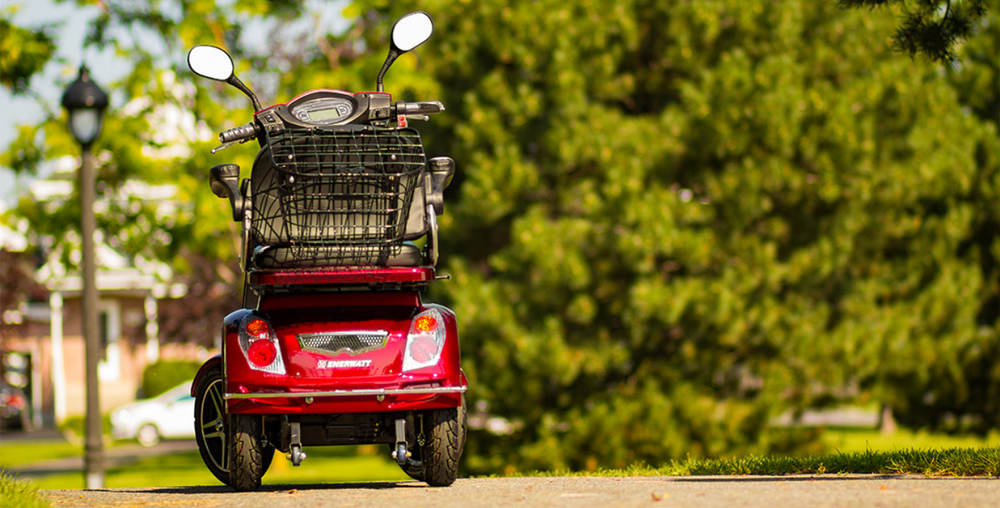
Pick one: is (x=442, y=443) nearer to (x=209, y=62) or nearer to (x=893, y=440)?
(x=209, y=62)

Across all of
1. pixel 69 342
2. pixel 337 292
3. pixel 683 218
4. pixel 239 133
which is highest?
pixel 239 133

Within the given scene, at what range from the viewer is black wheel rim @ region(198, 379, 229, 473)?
7.29 meters

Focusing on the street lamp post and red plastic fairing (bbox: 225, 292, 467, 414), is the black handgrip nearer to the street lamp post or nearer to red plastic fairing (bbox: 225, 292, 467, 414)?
red plastic fairing (bbox: 225, 292, 467, 414)

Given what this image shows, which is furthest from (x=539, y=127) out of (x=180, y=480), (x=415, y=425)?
(x=415, y=425)

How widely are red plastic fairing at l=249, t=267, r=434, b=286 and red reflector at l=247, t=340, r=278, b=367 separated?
1.11ft

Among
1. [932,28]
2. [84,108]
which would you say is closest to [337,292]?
[932,28]

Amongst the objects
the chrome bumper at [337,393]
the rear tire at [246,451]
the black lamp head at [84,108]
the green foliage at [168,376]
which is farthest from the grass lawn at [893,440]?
the green foliage at [168,376]

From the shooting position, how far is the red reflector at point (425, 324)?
6.77 meters

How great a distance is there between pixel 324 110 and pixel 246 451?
1957mm

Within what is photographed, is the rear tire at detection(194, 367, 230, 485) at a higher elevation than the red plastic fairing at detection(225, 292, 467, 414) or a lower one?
lower

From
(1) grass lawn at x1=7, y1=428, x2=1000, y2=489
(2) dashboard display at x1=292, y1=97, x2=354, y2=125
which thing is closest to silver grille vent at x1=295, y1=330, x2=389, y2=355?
(2) dashboard display at x1=292, y1=97, x2=354, y2=125

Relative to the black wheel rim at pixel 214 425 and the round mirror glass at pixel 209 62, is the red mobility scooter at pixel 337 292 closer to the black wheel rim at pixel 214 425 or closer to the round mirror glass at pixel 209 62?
the round mirror glass at pixel 209 62

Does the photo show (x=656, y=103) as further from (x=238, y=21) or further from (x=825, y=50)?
(x=238, y=21)

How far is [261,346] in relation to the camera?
665cm
